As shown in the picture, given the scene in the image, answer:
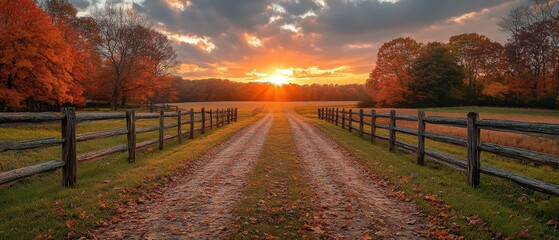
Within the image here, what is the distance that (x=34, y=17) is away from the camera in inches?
932

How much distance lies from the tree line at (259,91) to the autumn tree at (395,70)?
6492 centimetres

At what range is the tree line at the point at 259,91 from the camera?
12888 centimetres

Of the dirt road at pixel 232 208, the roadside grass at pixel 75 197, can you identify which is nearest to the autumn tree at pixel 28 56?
the roadside grass at pixel 75 197

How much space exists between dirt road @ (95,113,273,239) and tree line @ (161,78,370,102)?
119m

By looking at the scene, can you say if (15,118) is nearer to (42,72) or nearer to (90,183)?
(90,183)

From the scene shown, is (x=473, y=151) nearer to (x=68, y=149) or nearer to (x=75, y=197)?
(x=75, y=197)

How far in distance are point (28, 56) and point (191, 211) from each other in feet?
76.4

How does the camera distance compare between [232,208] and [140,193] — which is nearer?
[232,208]

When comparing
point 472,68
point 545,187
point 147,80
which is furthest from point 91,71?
point 472,68

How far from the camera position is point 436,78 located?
57000 millimetres

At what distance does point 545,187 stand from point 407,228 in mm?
2597

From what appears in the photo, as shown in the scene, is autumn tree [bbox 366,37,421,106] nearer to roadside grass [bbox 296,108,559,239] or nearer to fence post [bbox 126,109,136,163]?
roadside grass [bbox 296,108,559,239]

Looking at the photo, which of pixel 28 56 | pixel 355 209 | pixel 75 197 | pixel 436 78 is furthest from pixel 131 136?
pixel 436 78

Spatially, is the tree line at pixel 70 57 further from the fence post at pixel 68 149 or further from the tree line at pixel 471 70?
the tree line at pixel 471 70
